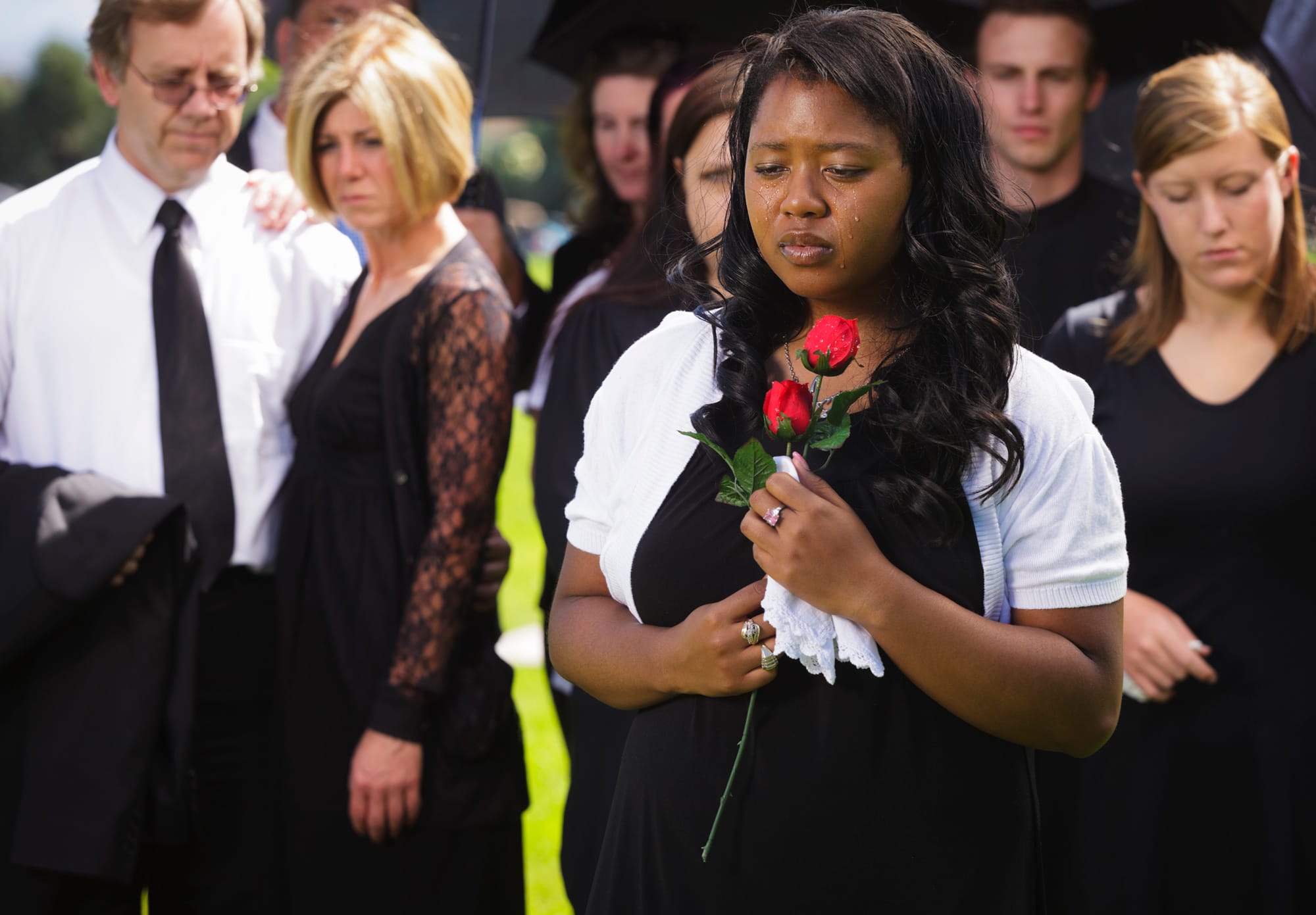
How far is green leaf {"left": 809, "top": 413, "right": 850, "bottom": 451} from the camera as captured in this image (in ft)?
5.30

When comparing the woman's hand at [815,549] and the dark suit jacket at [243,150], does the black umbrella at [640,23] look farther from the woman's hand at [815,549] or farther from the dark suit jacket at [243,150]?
the woman's hand at [815,549]

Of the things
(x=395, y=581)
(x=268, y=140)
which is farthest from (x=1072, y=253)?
(x=268, y=140)

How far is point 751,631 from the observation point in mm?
1687

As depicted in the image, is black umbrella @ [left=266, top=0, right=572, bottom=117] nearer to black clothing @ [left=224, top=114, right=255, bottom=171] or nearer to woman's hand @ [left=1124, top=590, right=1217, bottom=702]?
black clothing @ [left=224, top=114, right=255, bottom=171]

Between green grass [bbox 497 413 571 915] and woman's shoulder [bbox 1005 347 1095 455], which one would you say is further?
green grass [bbox 497 413 571 915]

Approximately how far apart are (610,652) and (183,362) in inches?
58.2

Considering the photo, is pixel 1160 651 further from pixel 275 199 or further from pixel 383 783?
pixel 275 199

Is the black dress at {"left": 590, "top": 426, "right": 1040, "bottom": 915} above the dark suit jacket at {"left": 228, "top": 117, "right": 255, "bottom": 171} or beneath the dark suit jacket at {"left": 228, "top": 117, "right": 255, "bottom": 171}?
beneath

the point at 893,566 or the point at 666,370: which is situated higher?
the point at 666,370

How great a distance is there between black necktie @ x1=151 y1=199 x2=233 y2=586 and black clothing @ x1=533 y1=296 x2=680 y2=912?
744 millimetres

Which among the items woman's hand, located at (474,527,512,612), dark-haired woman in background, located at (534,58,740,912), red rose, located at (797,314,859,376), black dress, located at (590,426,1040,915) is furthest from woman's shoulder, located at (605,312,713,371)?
woman's hand, located at (474,527,512,612)

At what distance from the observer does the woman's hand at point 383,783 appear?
2.85 m

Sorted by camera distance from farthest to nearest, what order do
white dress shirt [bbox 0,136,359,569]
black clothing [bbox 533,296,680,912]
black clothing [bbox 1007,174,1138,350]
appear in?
1. black clothing [bbox 1007,174,1138,350]
2. black clothing [bbox 533,296,680,912]
3. white dress shirt [bbox 0,136,359,569]

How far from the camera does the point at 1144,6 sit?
3984mm
